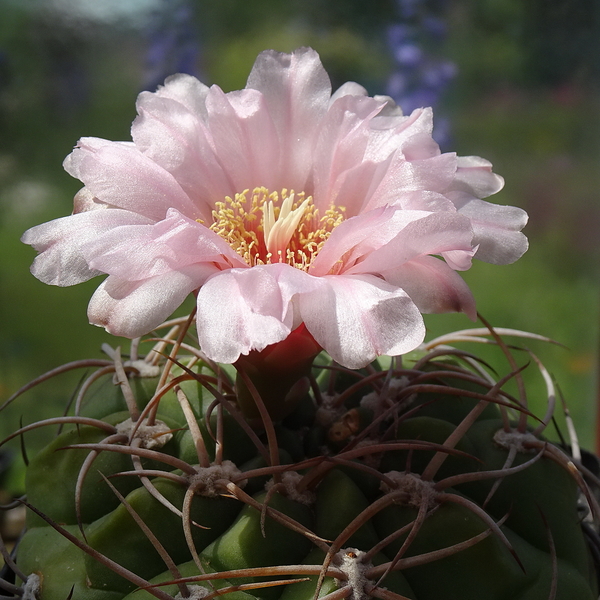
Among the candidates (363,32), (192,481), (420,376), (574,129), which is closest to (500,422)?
(420,376)

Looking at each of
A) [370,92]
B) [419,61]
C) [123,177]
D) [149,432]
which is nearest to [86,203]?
[123,177]

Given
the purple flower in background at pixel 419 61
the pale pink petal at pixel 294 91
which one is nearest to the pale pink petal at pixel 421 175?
the pale pink petal at pixel 294 91

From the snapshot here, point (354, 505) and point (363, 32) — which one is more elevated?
point (363, 32)

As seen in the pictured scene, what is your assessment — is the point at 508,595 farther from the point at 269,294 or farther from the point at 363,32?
the point at 363,32

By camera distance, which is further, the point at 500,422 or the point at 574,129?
the point at 574,129

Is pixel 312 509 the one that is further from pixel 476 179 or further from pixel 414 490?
pixel 476 179

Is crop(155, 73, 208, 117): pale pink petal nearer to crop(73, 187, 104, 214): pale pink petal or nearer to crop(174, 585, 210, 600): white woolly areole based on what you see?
crop(73, 187, 104, 214): pale pink petal

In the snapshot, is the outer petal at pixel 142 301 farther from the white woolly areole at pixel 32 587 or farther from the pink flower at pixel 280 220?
the white woolly areole at pixel 32 587

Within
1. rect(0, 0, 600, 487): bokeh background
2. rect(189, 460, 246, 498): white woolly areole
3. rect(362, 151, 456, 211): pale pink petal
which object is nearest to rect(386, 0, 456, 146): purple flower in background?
rect(0, 0, 600, 487): bokeh background
